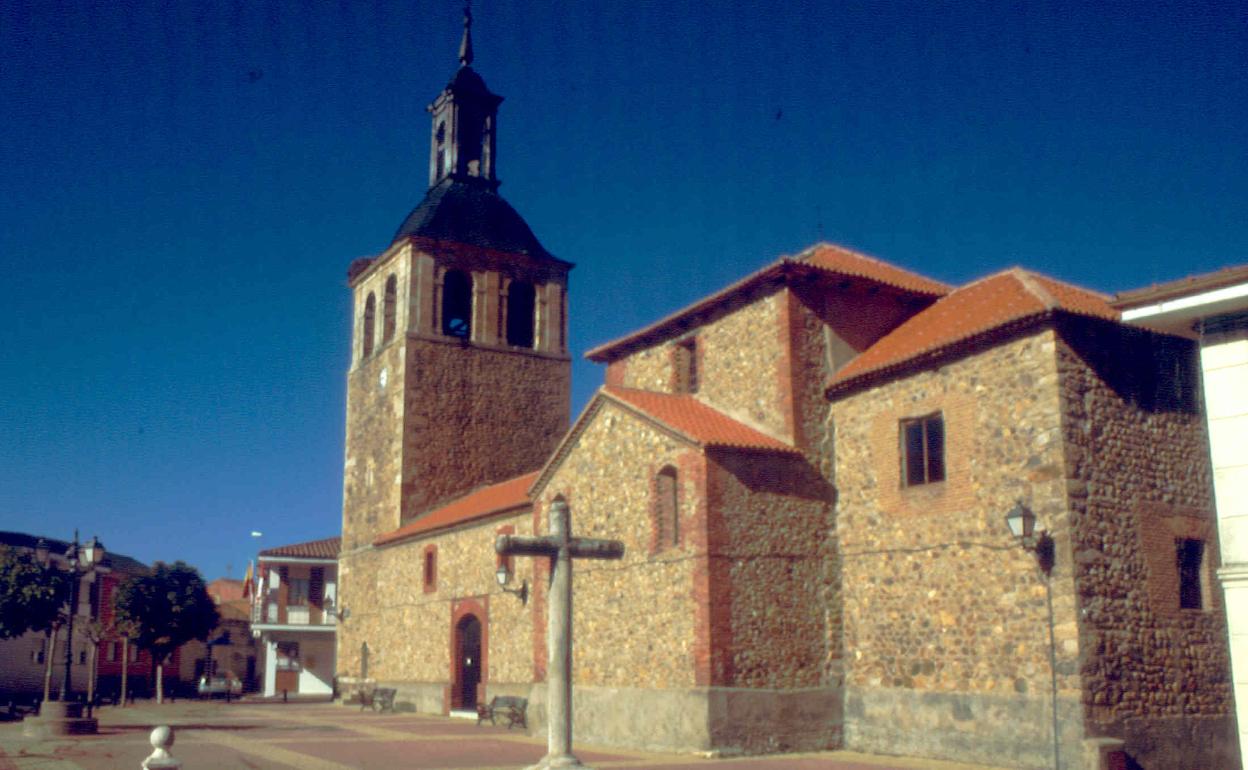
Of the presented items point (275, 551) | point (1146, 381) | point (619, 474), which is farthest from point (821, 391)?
point (275, 551)

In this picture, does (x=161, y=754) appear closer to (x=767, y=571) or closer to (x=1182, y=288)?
(x=1182, y=288)

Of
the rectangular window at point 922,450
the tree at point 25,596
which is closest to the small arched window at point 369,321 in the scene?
the tree at point 25,596

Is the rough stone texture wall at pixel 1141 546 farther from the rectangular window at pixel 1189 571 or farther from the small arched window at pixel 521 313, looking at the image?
the small arched window at pixel 521 313

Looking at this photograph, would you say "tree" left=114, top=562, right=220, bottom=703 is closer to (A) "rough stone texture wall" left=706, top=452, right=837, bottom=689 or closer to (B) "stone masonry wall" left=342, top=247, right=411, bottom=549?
(B) "stone masonry wall" left=342, top=247, right=411, bottom=549

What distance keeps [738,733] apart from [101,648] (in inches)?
2042

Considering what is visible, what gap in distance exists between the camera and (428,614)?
31109 mm

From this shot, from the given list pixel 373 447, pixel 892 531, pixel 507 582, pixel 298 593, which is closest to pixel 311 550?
pixel 298 593

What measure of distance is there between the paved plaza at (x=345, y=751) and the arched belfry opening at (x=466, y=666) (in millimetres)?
1617

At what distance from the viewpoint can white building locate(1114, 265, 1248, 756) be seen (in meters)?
10.2

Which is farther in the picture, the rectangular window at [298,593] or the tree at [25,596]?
the rectangular window at [298,593]

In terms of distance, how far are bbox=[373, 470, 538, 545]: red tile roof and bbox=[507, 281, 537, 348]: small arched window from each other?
18.0 ft

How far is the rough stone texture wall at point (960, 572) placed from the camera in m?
15.4

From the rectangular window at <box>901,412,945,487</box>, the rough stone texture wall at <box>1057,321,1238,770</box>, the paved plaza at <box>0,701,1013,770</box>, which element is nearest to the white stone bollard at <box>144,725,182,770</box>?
the paved plaza at <box>0,701,1013,770</box>

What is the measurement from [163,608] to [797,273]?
34208mm
